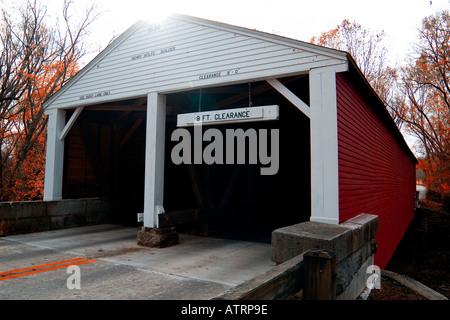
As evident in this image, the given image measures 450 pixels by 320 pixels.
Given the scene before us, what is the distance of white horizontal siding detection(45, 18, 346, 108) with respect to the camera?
614 centimetres

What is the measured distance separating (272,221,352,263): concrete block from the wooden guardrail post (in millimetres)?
1220

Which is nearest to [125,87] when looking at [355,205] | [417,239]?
[355,205]

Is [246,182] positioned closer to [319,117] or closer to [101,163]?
[101,163]

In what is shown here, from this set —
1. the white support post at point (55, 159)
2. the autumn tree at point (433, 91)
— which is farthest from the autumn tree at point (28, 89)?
the autumn tree at point (433, 91)

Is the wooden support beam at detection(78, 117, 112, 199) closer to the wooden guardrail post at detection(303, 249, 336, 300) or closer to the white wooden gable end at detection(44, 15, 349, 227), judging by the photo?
the white wooden gable end at detection(44, 15, 349, 227)

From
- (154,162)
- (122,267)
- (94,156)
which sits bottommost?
(122,267)

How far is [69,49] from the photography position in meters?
21.4

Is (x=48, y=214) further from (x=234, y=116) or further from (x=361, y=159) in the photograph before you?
(x=361, y=159)

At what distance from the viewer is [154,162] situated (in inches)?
289

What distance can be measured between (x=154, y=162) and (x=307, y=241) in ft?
14.3

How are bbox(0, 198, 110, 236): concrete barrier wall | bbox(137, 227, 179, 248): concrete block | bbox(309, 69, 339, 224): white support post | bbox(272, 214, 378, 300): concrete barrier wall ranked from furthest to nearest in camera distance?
bbox(0, 198, 110, 236): concrete barrier wall
bbox(137, 227, 179, 248): concrete block
bbox(309, 69, 339, 224): white support post
bbox(272, 214, 378, 300): concrete barrier wall

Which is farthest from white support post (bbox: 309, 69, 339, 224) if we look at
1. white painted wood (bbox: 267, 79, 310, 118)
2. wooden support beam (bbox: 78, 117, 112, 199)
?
wooden support beam (bbox: 78, 117, 112, 199)

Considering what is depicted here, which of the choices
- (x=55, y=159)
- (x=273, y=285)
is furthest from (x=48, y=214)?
(x=273, y=285)

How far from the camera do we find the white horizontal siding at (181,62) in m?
6.14
